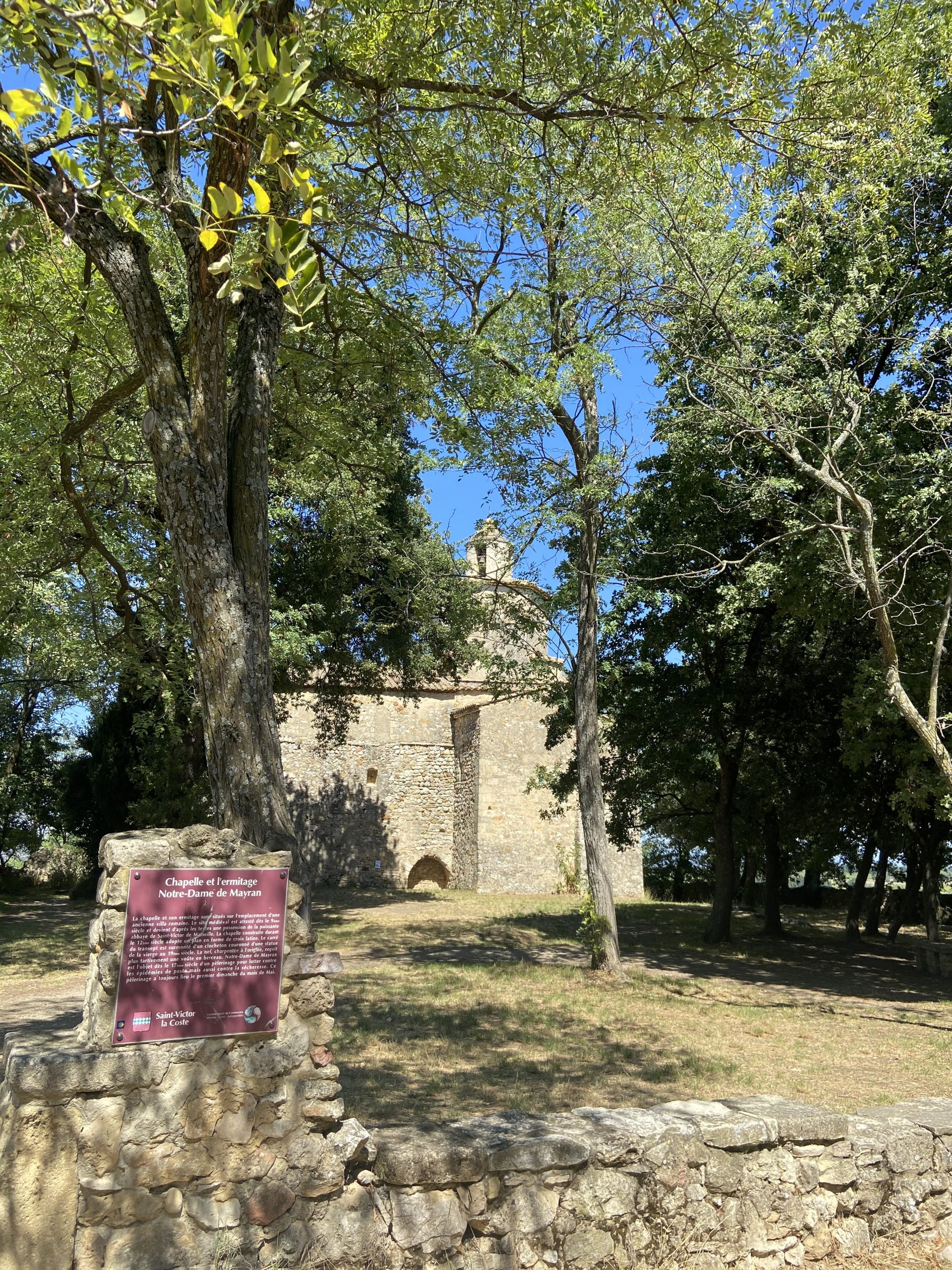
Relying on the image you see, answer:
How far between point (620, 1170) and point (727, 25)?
7.20 m

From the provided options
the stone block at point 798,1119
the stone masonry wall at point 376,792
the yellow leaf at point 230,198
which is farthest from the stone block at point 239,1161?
the stone masonry wall at point 376,792

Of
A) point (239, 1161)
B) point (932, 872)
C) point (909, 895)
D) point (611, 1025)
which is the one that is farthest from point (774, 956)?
point (239, 1161)

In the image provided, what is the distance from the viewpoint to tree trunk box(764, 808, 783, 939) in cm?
1866

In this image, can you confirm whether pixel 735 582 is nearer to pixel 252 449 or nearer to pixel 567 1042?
pixel 567 1042

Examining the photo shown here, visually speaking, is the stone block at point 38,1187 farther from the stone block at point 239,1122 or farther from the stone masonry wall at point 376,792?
the stone masonry wall at point 376,792

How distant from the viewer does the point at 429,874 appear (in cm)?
2670

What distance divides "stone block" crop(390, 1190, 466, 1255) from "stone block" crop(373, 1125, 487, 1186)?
49mm

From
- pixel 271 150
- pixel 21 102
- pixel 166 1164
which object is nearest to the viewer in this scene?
pixel 21 102

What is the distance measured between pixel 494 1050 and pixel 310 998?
4290 millimetres

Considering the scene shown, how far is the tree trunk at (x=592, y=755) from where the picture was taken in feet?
38.3

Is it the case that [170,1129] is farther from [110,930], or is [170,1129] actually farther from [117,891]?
[117,891]

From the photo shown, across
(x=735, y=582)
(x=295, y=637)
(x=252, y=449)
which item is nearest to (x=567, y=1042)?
(x=252, y=449)

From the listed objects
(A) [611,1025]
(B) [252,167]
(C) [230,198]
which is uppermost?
(B) [252,167]

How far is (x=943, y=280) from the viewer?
11.5 meters
